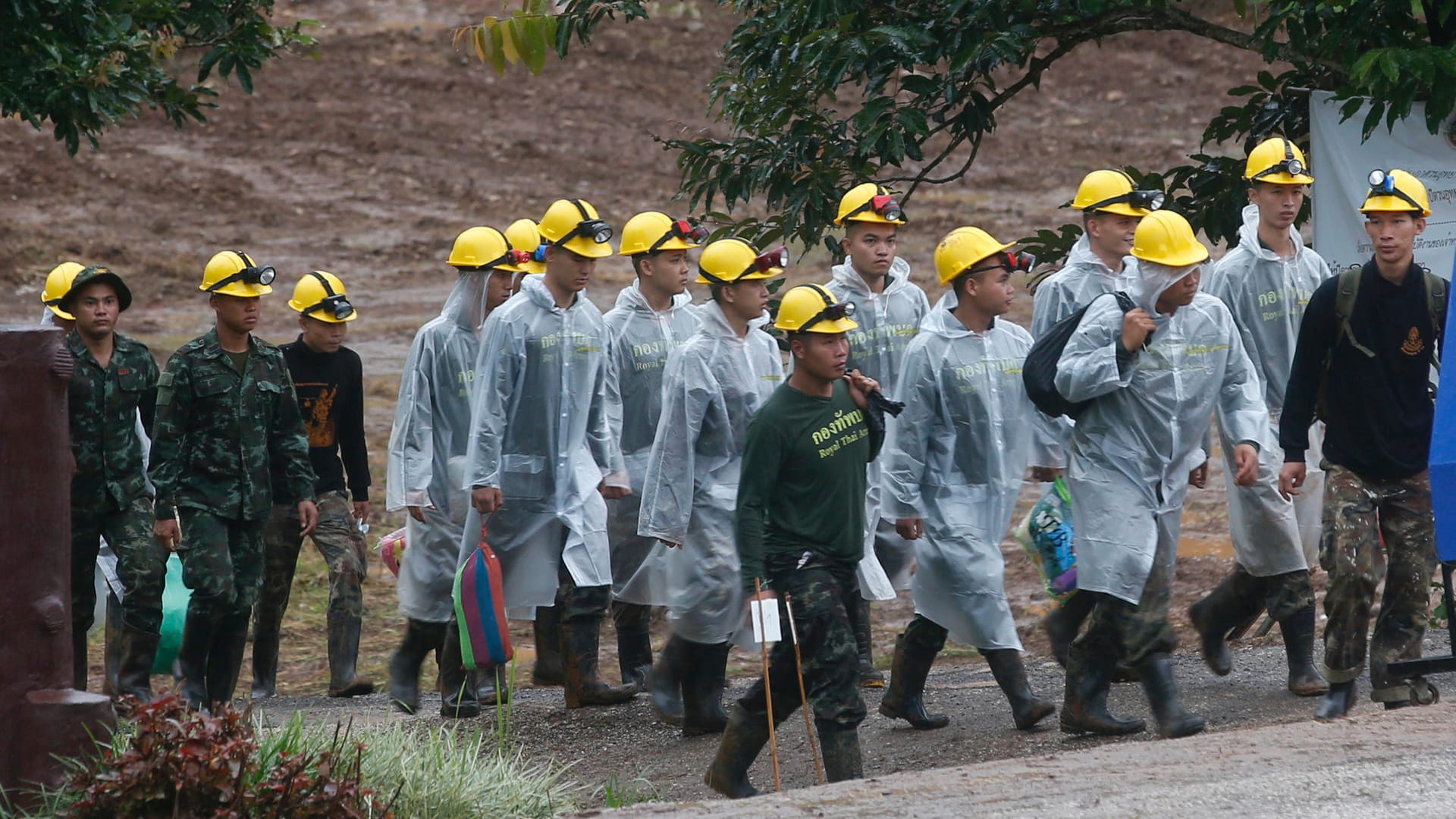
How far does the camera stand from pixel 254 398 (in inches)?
307

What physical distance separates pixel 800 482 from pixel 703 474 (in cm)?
144

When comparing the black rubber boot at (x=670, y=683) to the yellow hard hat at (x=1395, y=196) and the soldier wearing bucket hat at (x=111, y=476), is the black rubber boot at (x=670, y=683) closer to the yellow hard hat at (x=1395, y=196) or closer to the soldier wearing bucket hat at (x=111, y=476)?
the soldier wearing bucket hat at (x=111, y=476)

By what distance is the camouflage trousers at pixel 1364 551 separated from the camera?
272 inches

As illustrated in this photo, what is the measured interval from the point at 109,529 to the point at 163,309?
50.9ft

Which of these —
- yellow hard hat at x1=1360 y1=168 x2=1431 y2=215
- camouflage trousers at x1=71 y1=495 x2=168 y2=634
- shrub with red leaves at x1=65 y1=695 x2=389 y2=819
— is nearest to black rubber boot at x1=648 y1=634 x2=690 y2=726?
camouflage trousers at x1=71 y1=495 x2=168 y2=634

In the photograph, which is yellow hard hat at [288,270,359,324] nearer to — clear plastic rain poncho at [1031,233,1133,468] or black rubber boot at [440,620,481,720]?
black rubber boot at [440,620,481,720]

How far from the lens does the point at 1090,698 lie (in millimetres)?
7059

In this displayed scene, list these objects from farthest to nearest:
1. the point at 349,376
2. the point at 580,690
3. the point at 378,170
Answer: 1. the point at 378,170
2. the point at 349,376
3. the point at 580,690

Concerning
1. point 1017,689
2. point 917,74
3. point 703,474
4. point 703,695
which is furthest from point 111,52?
point 1017,689

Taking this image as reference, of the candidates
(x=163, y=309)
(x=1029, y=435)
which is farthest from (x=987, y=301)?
(x=163, y=309)

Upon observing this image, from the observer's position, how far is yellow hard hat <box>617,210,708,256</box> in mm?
8602

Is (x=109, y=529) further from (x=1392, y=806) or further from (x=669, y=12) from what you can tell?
(x=669, y=12)

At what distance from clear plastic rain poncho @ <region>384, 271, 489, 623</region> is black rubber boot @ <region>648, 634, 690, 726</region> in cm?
129

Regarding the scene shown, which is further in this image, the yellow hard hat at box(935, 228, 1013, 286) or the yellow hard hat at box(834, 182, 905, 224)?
the yellow hard hat at box(834, 182, 905, 224)
